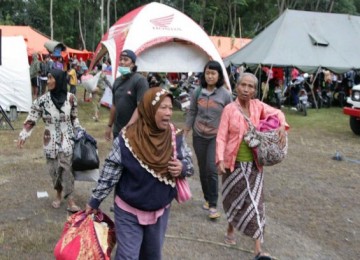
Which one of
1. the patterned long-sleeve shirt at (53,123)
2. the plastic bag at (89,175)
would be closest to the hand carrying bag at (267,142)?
the plastic bag at (89,175)

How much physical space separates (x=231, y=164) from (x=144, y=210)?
127 centimetres

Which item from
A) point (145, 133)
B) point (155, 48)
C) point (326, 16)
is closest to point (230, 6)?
point (326, 16)

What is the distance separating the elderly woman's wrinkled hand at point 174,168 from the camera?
2.88m

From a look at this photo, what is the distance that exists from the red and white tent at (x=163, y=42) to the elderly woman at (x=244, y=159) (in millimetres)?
7423

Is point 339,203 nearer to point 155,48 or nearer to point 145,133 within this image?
point 145,133

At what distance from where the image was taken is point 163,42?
38.0 ft

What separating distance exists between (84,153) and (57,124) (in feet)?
1.60

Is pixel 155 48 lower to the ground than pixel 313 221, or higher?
higher

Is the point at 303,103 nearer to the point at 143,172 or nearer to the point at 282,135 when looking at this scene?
the point at 282,135

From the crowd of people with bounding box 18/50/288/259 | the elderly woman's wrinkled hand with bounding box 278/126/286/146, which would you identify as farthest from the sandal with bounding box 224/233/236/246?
the elderly woman's wrinkled hand with bounding box 278/126/286/146

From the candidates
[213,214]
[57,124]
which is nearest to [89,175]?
[57,124]

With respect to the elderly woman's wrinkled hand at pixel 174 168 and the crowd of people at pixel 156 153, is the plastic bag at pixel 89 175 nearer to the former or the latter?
the crowd of people at pixel 156 153

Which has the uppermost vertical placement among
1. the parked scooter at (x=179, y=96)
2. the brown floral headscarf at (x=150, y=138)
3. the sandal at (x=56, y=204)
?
the brown floral headscarf at (x=150, y=138)

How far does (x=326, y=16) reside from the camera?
18578 mm
